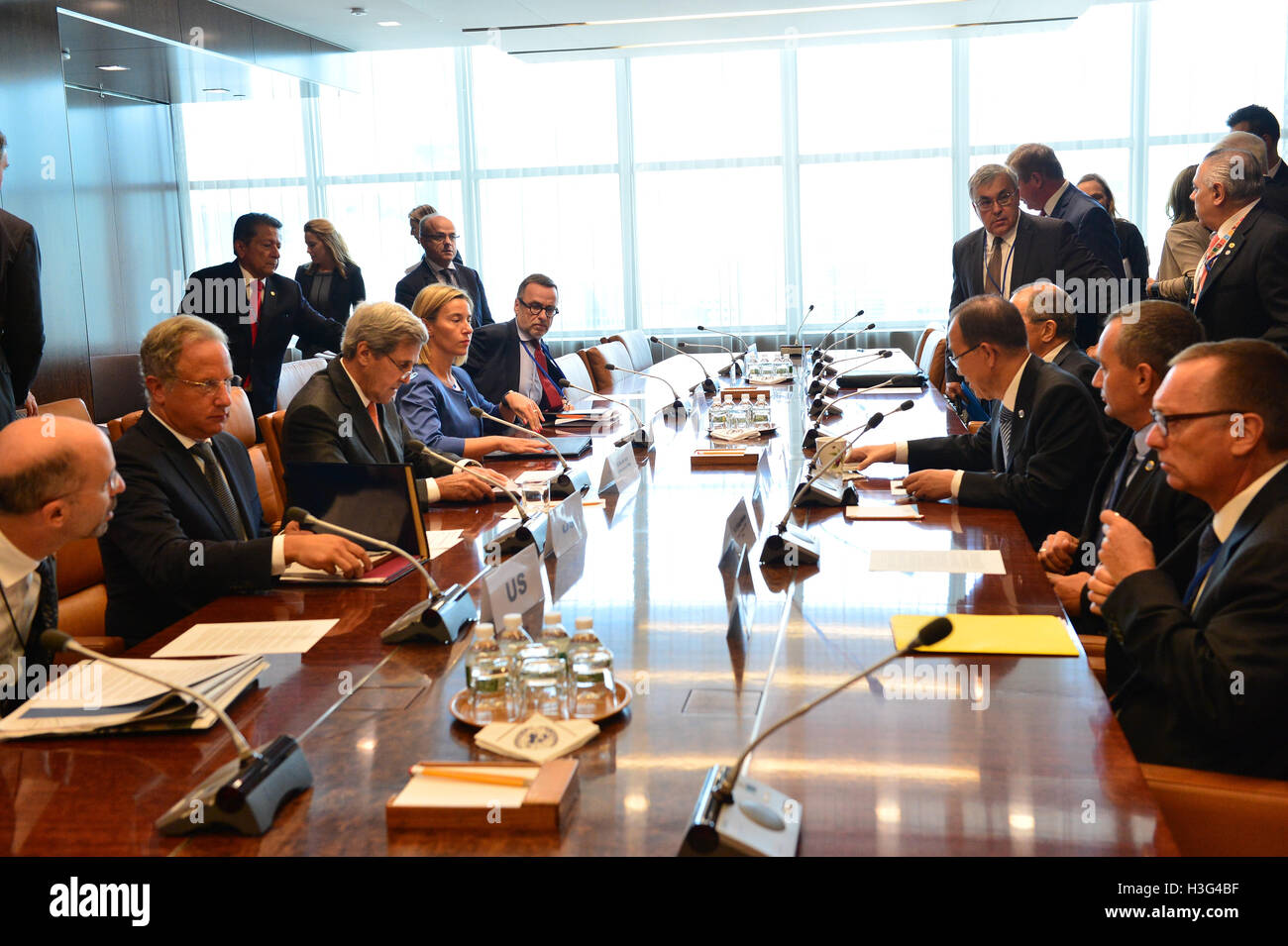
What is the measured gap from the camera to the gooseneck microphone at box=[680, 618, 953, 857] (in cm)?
117

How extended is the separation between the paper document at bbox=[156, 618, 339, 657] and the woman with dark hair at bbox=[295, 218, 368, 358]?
4.15 meters

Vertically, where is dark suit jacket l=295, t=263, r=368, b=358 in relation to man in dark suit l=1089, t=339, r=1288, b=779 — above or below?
above

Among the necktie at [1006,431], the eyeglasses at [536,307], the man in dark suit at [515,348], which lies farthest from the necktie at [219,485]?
the eyeglasses at [536,307]

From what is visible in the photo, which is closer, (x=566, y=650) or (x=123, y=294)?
(x=566, y=650)

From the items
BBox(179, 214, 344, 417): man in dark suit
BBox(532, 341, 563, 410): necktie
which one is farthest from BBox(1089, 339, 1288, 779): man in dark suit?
BBox(179, 214, 344, 417): man in dark suit

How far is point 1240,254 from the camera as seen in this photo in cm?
371

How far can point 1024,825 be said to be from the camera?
1.25 m

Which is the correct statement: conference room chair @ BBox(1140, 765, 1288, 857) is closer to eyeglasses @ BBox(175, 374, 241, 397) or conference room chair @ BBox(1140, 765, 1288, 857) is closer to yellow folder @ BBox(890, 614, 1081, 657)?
yellow folder @ BBox(890, 614, 1081, 657)

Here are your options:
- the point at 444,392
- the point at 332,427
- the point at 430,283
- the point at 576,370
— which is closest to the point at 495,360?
the point at 430,283

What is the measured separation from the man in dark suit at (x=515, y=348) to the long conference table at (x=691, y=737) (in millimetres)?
2600

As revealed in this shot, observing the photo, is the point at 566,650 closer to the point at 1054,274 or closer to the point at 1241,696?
the point at 1241,696

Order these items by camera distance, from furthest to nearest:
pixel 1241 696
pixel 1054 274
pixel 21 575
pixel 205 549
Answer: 1. pixel 1054 274
2. pixel 205 549
3. pixel 21 575
4. pixel 1241 696
